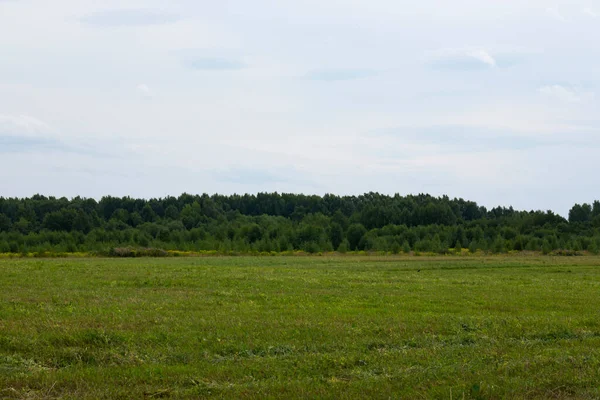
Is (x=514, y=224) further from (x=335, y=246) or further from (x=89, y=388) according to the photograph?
(x=89, y=388)

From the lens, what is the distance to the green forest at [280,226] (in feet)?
341

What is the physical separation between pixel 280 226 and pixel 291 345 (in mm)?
116216

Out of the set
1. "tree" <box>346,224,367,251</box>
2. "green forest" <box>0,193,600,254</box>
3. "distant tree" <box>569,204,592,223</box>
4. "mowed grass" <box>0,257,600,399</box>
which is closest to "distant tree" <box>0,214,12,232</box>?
"green forest" <box>0,193,600,254</box>

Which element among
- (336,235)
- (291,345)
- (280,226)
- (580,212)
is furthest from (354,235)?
(291,345)

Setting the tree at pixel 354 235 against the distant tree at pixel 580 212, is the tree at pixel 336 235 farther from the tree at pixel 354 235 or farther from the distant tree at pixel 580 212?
the distant tree at pixel 580 212

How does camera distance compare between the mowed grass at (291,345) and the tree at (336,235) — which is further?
the tree at (336,235)

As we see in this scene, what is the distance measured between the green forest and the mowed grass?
68.8 meters

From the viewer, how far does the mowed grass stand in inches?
431

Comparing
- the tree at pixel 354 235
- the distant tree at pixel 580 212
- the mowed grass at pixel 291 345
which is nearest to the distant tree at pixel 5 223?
the tree at pixel 354 235

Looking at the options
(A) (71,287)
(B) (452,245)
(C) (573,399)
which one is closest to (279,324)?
(C) (573,399)

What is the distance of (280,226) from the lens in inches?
5143

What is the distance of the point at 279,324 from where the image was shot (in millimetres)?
17219

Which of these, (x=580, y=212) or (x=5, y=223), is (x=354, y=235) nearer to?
(x=5, y=223)

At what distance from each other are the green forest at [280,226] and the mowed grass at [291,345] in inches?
2707
